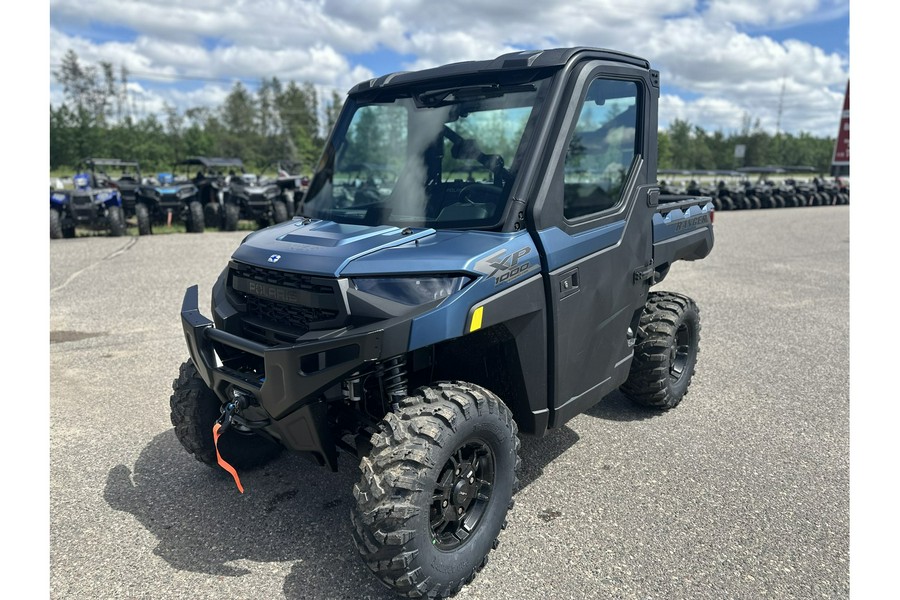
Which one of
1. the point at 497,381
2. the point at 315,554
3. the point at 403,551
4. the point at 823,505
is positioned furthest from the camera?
the point at 823,505

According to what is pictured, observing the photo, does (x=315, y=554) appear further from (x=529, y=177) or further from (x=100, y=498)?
(x=529, y=177)

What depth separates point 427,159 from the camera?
3188 mm

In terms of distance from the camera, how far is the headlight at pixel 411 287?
2.53 metres

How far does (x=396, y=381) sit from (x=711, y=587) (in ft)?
5.30

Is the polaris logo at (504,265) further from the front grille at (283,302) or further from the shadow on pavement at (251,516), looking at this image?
the shadow on pavement at (251,516)

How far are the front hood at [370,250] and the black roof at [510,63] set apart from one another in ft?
2.79

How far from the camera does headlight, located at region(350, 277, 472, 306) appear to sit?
2525 millimetres

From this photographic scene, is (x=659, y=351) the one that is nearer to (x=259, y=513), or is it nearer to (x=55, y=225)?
(x=259, y=513)

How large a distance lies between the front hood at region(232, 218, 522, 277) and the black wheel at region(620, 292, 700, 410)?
1900 mm

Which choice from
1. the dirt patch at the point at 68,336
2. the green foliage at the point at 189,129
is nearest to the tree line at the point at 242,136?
the green foliage at the point at 189,129

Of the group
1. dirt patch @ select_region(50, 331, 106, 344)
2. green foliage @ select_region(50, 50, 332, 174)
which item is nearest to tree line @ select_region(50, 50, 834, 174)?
green foliage @ select_region(50, 50, 332, 174)

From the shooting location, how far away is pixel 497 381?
3.08 meters

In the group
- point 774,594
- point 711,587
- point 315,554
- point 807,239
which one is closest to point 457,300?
point 315,554

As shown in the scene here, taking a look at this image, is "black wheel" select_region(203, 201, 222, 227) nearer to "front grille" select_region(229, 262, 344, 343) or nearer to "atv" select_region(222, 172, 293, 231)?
"atv" select_region(222, 172, 293, 231)
